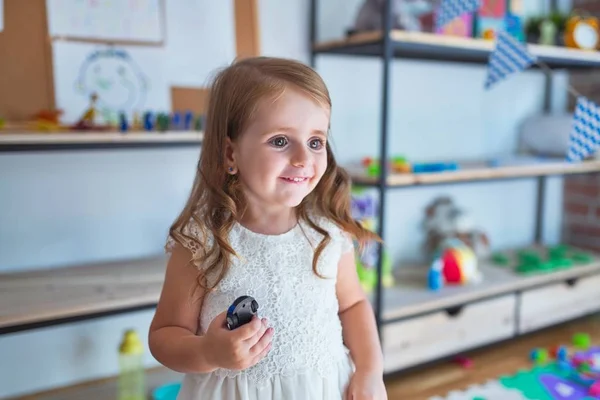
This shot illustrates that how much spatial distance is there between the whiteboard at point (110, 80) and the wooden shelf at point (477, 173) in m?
0.64

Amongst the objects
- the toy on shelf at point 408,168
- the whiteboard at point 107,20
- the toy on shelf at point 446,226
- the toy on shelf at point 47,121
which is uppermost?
the whiteboard at point 107,20

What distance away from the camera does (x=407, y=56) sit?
2.00 metres

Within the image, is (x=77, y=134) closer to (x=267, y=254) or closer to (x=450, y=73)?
(x=267, y=254)

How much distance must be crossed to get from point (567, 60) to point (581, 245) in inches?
38.8

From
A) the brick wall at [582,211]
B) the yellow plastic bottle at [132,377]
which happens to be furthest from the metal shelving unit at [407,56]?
the yellow plastic bottle at [132,377]

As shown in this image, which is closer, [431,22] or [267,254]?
[267,254]

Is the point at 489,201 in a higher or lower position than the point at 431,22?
lower

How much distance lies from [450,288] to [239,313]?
4.33 feet

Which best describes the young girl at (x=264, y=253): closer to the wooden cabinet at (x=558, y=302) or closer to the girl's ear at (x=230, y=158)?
the girl's ear at (x=230, y=158)

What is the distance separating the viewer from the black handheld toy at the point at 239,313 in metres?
0.72

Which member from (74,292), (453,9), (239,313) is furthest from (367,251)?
(239,313)

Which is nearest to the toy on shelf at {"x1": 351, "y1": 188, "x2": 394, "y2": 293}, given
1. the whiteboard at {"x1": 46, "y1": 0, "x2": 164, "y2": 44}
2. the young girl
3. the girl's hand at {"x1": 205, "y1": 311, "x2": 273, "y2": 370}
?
the whiteboard at {"x1": 46, "y1": 0, "x2": 164, "y2": 44}

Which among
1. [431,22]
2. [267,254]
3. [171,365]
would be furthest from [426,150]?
[171,365]

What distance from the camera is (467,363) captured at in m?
1.90
